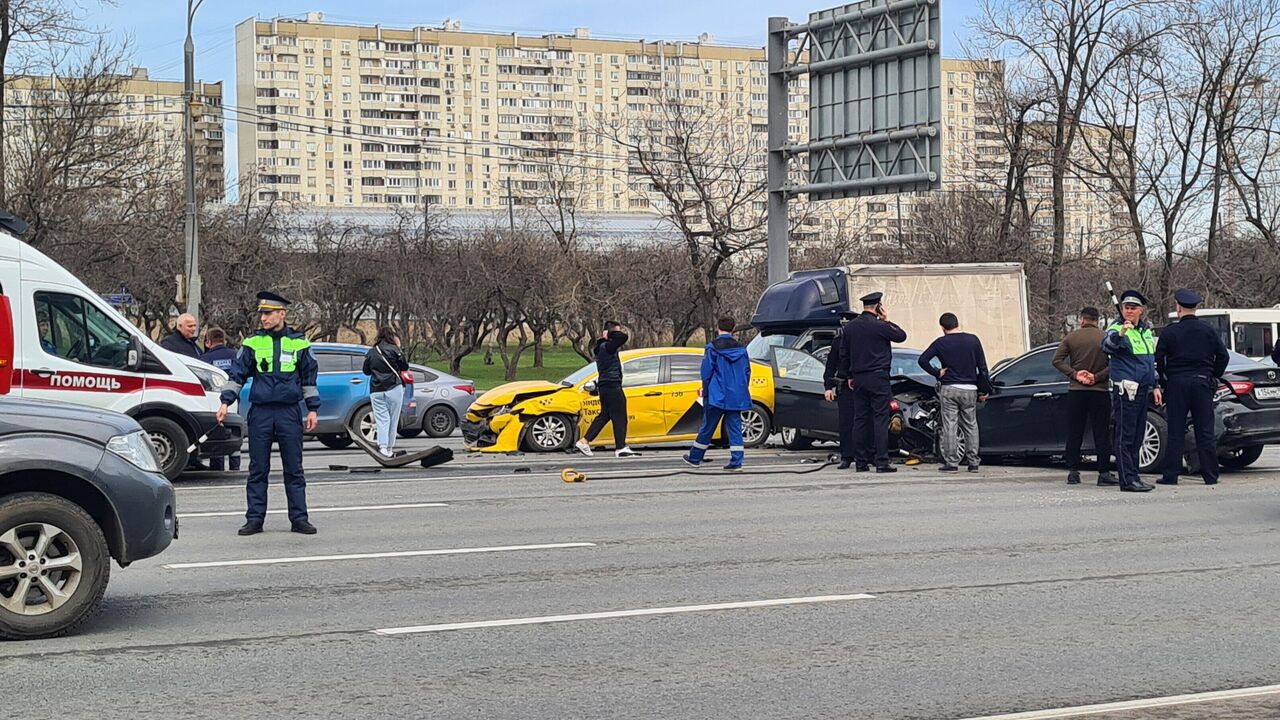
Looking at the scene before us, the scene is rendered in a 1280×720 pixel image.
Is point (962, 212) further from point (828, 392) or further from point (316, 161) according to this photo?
point (316, 161)

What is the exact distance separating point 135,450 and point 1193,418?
1082 centimetres

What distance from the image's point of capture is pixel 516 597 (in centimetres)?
838

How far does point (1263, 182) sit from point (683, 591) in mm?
42823

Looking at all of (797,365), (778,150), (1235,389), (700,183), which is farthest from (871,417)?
(700,183)

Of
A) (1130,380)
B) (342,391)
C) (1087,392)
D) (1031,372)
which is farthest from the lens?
(342,391)

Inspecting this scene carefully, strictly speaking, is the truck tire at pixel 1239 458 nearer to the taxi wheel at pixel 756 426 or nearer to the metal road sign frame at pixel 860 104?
the taxi wheel at pixel 756 426

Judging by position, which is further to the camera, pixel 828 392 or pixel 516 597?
pixel 828 392

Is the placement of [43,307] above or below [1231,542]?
above

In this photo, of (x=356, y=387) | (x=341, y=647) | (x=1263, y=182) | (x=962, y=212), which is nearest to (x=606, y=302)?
(x=962, y=212)

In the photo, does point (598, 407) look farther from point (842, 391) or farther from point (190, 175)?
point (190, 175)

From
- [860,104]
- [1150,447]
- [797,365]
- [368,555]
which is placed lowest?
[368,555]

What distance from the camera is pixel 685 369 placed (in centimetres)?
1962

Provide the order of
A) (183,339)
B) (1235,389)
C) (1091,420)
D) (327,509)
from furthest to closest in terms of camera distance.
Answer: (183,339)
(1235,389)
(1091,420)
(327,509)

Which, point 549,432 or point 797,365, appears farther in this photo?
point 797,365
